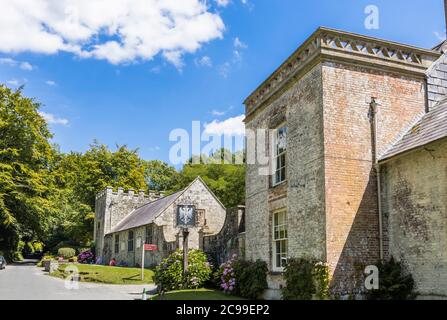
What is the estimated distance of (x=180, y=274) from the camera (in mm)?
20641

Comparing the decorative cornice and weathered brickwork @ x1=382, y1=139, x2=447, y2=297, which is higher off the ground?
the decorative cornice

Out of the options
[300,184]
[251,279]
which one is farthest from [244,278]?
[300,184]

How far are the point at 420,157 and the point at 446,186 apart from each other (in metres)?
1.30

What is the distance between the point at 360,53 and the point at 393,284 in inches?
271

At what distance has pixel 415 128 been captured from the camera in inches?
540

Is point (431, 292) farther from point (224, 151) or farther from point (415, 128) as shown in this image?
point (224, 151)

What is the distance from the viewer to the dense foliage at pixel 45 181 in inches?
1670

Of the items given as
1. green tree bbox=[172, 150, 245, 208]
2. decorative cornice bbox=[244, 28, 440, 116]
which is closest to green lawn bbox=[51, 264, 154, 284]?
decorative cornice bbox=[244, 28, 440, 116]

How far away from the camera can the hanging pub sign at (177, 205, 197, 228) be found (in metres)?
21.0

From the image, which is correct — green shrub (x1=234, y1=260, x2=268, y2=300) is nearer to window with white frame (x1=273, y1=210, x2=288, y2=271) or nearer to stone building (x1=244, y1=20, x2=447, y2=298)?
stone building (x1=244, y1=20, x2=447, y2=298)

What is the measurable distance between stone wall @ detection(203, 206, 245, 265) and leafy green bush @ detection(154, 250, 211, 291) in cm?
108

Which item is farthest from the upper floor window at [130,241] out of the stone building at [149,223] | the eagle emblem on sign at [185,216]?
the eagle emblem on sign at [185,216]

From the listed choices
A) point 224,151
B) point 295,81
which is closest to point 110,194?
point 224,151

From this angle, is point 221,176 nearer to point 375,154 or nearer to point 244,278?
point 244,278
